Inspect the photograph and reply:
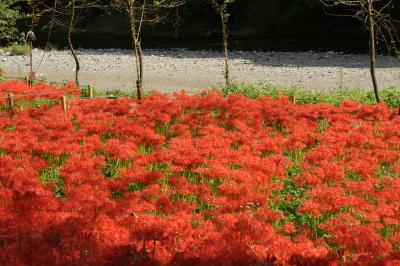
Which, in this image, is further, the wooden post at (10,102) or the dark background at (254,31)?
the dark background at (254,31)

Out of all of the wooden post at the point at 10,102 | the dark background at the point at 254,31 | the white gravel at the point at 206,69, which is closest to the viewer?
the wooden post at the point at 10,102

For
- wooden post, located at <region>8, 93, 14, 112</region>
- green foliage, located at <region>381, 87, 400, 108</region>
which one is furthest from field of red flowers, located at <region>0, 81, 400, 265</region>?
green foliage, located at <region>381, 87, 400, 108</region>

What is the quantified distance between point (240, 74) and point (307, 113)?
19.1 meters

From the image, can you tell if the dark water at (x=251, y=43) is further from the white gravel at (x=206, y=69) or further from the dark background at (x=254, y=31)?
the white gravel at (x=206, y=69)

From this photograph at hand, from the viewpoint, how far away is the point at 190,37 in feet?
194

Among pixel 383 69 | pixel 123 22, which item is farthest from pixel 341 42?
pixel 123 22

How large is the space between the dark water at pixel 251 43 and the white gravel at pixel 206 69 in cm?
304

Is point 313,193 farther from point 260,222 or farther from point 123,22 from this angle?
point 123,22

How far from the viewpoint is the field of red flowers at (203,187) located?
601 centimetres

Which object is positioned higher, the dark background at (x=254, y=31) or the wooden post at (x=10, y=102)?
the dark background at (x=254, y=31)

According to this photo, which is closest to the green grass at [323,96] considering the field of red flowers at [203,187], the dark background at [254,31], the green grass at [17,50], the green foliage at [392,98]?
the green foliage at [392,98]

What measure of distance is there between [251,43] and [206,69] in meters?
15.3

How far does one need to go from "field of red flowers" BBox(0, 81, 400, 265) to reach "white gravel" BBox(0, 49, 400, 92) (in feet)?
38.2

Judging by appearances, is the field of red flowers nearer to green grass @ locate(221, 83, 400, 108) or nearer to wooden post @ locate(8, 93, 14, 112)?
wooden post @ locate(8, 93, 14, 112)
